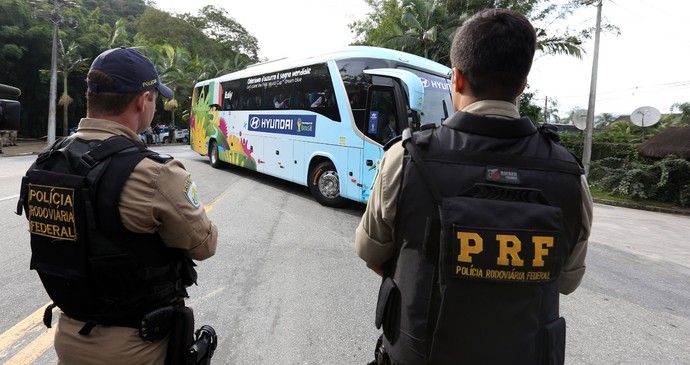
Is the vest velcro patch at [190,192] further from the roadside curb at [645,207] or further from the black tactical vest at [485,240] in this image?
the roadside curb at [645,207]

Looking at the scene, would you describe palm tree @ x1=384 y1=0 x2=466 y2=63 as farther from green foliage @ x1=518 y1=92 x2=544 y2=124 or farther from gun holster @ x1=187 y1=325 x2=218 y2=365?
gun holster @ x1=187 y1=325 x2=218 y2=365

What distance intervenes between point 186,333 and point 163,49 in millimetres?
36167

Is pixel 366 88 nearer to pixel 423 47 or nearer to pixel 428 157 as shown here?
pixel 428 157

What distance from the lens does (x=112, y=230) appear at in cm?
142

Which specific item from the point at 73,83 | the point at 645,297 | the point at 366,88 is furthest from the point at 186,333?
the point at 73,83

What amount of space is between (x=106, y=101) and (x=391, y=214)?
4.09 feet

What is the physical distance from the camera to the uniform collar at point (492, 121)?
1273 mm

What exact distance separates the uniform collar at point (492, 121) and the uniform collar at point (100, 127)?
1.28 metres

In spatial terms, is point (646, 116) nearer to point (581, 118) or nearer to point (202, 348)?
point (581, 118)

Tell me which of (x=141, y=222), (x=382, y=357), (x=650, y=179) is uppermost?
(x=141, y=222)

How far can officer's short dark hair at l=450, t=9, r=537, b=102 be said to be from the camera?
129 cm

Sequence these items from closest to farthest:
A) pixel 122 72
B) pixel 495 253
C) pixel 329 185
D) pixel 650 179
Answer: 1. pixel 495 253
2. pixel 122 72
3. pixel 329 185
4. pixel 650 179

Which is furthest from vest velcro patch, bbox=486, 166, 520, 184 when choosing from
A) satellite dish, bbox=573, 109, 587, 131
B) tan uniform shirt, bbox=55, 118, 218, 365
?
satellite dish, bbox=573, 109, 587, 131

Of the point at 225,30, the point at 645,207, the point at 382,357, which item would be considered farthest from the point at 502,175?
the point at 225,30
